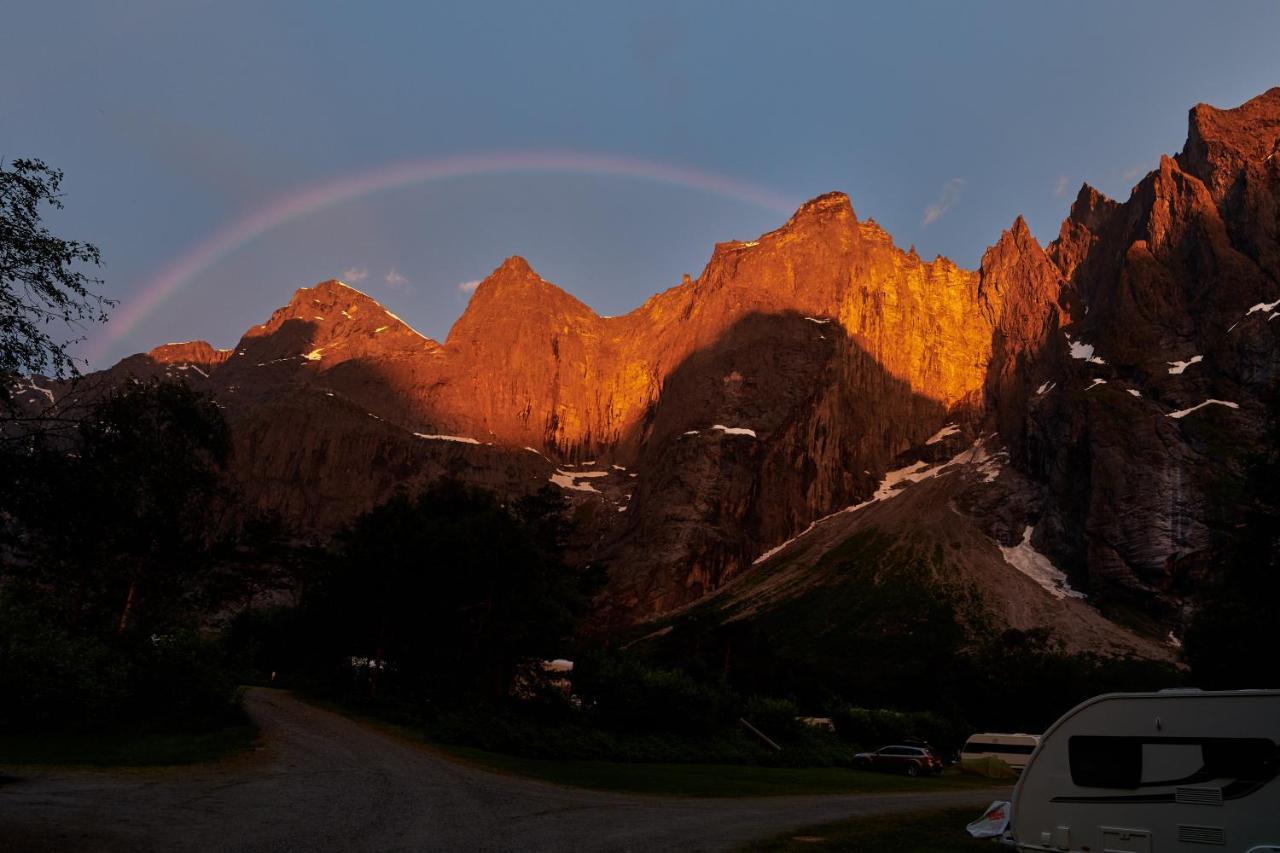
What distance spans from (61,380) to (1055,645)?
148 meters

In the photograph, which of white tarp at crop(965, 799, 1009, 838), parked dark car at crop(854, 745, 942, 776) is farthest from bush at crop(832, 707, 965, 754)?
white tarp at crop(965, 799, 1009, 838)

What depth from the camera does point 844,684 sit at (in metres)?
112

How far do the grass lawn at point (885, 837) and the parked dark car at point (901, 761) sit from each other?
26.4 m

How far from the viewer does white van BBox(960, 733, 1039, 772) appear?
5350 centimetres

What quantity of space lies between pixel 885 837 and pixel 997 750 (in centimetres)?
4481

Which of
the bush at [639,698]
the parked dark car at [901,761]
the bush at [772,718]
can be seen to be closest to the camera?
the bush at [639,698]

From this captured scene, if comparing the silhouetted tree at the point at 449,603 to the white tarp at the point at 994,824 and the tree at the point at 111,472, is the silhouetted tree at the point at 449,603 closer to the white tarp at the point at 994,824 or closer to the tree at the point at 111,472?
the tree at the point at 111,472

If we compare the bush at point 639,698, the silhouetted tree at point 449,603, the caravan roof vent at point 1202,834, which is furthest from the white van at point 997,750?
the caravan roof vent at point 1202,834

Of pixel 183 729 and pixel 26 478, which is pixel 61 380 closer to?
pixel 26 478

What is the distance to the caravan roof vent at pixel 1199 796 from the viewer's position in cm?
1070

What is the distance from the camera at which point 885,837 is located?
65.0ft

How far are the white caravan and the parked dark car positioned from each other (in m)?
39.7

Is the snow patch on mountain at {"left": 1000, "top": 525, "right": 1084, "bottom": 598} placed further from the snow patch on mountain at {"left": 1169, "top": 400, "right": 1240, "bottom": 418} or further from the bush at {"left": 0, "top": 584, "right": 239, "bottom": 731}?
the bush at {"left": 0, "top": 584, "right": 239, "bottom": 731}

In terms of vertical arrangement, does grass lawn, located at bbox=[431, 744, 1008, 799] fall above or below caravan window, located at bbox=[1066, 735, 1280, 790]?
below
